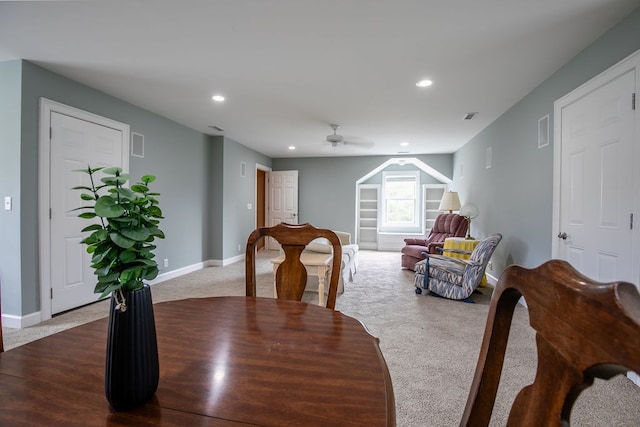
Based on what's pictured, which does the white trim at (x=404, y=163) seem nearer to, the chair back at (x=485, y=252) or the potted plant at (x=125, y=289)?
the chair back at (x=485, y=252)

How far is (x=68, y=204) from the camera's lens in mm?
3168

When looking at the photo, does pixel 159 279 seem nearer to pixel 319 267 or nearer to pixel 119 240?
pixel 319 267

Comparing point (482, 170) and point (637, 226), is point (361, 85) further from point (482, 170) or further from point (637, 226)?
point (482, 170)

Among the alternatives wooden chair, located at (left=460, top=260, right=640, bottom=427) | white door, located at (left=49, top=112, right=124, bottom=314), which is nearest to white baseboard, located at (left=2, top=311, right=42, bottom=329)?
white door, located at (left=49, top=112, right=124, bottom=314)

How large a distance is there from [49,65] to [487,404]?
410cm

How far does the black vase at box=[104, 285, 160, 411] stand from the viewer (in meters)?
0.58

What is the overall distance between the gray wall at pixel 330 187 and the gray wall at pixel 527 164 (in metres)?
3.01

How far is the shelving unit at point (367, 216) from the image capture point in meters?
8.29

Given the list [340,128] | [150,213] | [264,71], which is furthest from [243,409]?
[340,128]

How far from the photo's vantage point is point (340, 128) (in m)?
5.05

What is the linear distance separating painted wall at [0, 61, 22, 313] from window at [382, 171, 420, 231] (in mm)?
6922

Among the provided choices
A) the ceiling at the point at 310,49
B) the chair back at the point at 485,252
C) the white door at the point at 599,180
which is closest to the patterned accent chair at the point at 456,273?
the chair back at the point at 485,252

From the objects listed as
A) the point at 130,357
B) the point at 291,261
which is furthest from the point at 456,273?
the point at 130,357

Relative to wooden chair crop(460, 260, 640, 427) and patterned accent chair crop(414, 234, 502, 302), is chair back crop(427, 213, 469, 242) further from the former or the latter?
wooden chair crop(460, 260, 640, 427)
